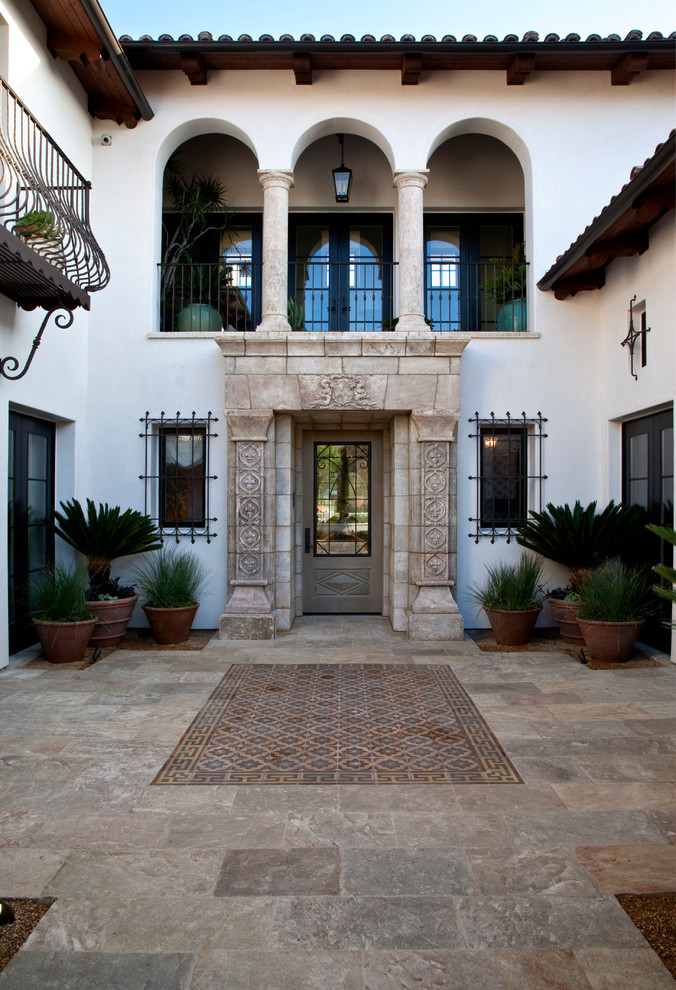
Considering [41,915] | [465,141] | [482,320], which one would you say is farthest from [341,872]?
[465,141]

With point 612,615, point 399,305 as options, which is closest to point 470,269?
point 399,305

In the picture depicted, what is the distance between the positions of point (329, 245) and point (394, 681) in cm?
581

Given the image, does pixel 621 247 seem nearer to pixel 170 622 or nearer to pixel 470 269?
pixel 470 269

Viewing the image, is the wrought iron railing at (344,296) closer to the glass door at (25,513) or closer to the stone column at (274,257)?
the stone column at (274,257)

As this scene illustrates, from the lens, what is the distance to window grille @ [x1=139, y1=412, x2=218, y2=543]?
745 centimetres

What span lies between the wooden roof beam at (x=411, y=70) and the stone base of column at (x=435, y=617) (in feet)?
17.7

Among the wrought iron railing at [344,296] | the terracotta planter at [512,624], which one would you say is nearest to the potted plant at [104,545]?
the wrought iron railing at [344,296]

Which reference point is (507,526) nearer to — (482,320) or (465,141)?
(482,320)

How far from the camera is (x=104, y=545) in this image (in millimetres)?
6695

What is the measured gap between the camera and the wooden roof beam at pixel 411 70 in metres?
7.11

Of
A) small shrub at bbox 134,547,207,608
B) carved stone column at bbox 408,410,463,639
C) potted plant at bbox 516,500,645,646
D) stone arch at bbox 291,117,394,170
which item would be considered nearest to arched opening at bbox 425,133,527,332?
stone arch at bbox 291,117,394,170

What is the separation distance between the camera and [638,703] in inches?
194

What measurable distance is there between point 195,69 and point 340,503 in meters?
4.95

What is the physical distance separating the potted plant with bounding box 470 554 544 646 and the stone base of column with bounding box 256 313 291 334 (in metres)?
3.36
